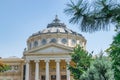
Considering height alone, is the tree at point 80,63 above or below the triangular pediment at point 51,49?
below

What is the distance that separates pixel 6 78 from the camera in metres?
53.9

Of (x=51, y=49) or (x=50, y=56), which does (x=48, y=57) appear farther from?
(x=51, y=49)

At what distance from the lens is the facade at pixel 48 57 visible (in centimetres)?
5046

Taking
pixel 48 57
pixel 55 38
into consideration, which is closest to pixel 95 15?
pixel 48 57

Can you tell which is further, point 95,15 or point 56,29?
point 56,29

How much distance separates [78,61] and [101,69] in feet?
63.8

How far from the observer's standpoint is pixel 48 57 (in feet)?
166

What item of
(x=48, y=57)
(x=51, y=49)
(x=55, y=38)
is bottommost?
(x=48, y=57)

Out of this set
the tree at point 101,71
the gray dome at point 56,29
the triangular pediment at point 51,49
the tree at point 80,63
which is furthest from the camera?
the gray dome at point 56,29

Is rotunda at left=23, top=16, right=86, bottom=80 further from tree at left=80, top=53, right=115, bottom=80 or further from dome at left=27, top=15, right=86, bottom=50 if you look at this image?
tree at left=80, top=53, right=115, bottom=80

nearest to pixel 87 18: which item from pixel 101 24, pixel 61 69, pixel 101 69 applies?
pixel 101 24

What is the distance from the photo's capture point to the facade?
50459 mm

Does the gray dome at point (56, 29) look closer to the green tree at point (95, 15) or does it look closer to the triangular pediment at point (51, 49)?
the triangular pediment at point (51, 49)

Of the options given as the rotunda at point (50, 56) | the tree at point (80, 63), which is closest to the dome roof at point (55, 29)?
the rotunda at point (50, 56)
